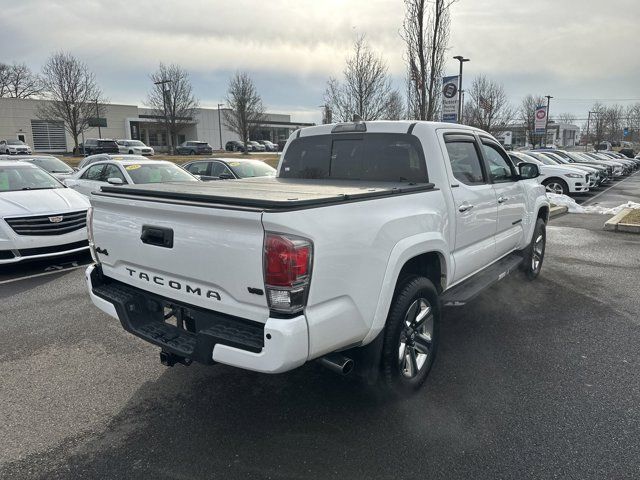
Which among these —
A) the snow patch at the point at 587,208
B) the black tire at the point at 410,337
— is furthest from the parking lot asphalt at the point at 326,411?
the snow patch at the point at 587,208

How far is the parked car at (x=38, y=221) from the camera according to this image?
256 inches

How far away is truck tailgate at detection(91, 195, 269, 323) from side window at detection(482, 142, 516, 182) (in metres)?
3.19

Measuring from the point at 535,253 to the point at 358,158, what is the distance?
11.1ft

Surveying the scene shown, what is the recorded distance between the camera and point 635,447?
2.81 m

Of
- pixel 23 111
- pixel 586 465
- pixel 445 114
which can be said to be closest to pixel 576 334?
pixel 586 465

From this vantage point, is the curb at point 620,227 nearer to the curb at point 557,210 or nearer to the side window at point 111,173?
the curb at point 557,210

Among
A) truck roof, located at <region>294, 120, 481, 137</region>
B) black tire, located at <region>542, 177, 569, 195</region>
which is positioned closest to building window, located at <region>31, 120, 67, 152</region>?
black tire, located at <region>542, 177, 569, 195</region>

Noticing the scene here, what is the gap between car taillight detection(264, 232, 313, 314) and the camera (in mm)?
2336

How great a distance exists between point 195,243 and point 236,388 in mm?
1423

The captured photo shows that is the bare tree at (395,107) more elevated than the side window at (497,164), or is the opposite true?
the bare tree at (395,107)

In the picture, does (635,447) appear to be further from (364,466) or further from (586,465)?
(364,466)

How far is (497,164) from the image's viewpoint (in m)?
5.14

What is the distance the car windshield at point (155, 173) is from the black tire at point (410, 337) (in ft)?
23.8

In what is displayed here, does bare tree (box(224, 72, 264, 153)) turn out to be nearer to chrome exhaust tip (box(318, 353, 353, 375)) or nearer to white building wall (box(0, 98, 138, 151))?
white building wall (box(0, 98, 138, 151))
